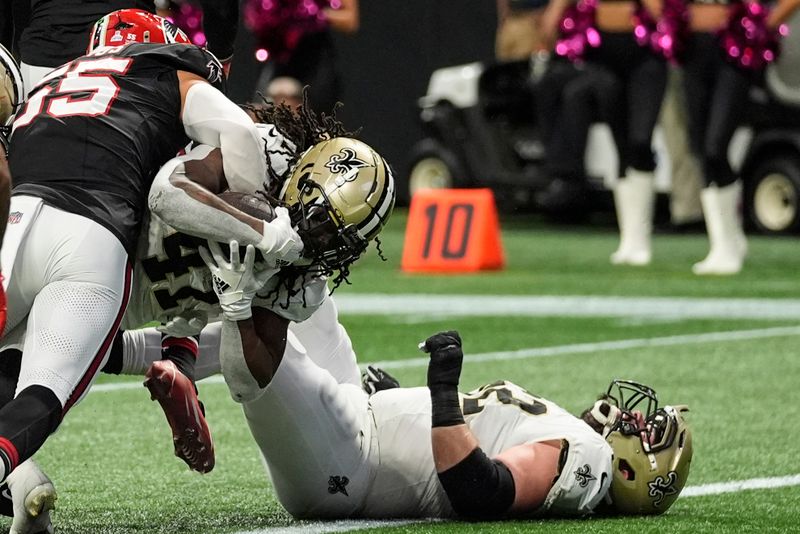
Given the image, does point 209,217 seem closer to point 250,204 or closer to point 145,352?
point 250,204

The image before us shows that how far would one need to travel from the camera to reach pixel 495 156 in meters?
14.1

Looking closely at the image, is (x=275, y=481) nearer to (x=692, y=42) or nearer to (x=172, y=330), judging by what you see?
(x=172, y=330)

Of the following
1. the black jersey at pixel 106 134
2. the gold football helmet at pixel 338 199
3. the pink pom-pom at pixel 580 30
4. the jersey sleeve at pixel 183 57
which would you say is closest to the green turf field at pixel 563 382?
the gold football helmet at pixel 338 199

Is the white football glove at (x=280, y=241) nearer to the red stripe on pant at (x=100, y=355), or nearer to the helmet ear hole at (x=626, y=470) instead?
the red stripe on pant at (x=100, y=355)

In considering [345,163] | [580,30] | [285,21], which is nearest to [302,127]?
[345,163]

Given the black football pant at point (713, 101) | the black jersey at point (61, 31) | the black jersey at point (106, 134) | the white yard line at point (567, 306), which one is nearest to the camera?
the black jersey at point (106, 134)

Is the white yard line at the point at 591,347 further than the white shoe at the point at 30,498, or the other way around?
the white yard line at the point at 591,347

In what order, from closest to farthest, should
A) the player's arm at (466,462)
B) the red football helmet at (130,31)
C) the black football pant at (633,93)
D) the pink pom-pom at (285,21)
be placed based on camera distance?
1. the player's arm at (466,462)
2. the red football helmet at (130,31)
3. the black football pant at (633,93)
4. the pink pom-pom at (285,21)

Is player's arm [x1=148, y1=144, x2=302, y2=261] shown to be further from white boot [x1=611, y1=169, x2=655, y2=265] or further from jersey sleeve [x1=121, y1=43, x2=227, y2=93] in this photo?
white boot [x1=611, y1=169, x2=655, y2=265]

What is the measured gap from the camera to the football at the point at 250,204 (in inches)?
144

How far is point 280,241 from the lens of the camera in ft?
11.9

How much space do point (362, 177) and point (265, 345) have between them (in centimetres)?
41

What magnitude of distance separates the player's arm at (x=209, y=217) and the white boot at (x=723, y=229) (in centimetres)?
693

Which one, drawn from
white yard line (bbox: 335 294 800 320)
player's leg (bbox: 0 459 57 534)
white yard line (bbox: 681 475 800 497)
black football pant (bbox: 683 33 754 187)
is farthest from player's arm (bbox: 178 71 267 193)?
black football pant (bbox: 683 33 754 187)
